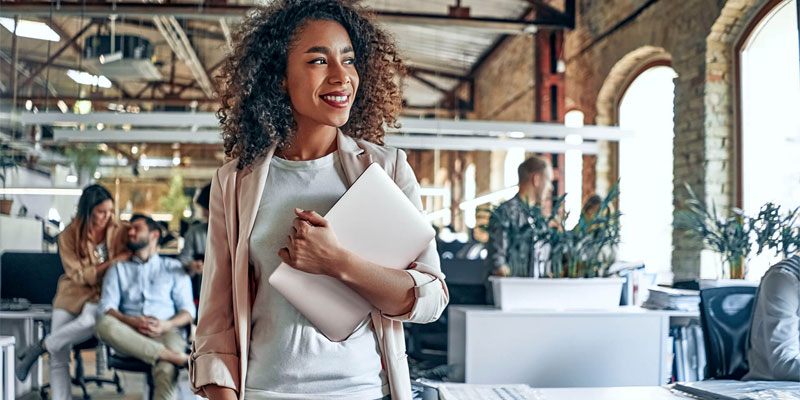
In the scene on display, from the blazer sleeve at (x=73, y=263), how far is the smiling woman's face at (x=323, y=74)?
4094mm

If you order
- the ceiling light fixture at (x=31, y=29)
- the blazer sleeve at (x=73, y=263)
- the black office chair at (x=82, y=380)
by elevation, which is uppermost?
the ceiling light fixture at (x=31, y=29)

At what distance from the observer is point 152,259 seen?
4699 millimetres

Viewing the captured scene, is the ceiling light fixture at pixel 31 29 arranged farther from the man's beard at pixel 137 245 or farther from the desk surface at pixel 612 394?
the desk surface at pixel 612 394

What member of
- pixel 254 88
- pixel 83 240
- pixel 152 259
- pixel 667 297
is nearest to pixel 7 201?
pixel 83 240

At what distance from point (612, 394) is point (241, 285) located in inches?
49.3

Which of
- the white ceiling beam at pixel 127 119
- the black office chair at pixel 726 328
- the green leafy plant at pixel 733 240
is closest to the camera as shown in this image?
the black office chair at pixel 726 328

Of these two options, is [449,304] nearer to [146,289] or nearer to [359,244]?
[146,289]

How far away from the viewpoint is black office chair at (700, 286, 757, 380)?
8.47 ft

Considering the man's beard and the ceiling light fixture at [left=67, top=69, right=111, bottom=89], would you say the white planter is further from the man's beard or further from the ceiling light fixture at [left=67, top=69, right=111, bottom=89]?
the ceiling light fixture at [left=67, top=69, right=111, bottom=89]

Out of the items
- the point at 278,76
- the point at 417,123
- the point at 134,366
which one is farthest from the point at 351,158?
the point at 417,123

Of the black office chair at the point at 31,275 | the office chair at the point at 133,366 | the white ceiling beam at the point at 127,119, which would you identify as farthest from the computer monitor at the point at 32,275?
the white ceiling beam at the point at 127,119

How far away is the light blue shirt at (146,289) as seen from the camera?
15.0ft

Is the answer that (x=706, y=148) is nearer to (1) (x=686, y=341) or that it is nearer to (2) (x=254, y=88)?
(1) (x=686, y=341)

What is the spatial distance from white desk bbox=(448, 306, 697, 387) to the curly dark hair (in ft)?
6.55
